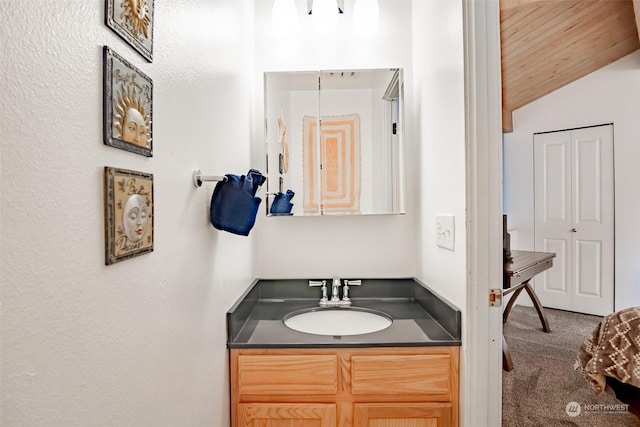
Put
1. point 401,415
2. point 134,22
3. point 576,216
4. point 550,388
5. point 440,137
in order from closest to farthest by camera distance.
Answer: point 134,22 → point 401,415 → point 440,137 → point 550,388 → point 576,216

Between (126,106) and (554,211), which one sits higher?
(126,106)

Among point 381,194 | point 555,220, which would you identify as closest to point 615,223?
point 555,220

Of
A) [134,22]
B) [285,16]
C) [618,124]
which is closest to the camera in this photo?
[134,22]

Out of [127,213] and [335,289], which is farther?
[335,289]

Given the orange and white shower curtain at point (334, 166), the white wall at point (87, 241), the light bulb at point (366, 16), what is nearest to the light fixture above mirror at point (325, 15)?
the light bulb at point (366, 16)

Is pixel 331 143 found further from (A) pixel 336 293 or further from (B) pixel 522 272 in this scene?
(B) pixel 522 272

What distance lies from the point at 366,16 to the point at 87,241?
164 centimetres

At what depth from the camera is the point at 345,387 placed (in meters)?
1.25

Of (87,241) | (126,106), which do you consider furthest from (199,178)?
(87,241)

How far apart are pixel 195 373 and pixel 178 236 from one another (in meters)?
0.38

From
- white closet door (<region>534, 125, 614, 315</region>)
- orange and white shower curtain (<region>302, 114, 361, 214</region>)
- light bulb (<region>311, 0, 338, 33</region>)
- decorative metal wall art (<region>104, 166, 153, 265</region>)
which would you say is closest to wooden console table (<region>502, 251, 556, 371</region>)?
white closet door (<region>534, 125, 614, 315</region>)

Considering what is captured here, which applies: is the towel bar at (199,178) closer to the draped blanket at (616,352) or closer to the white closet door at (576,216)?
the draped blanket at (616,352)

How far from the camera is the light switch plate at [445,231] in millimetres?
1264

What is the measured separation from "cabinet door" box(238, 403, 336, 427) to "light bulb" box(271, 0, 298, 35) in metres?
1.64
